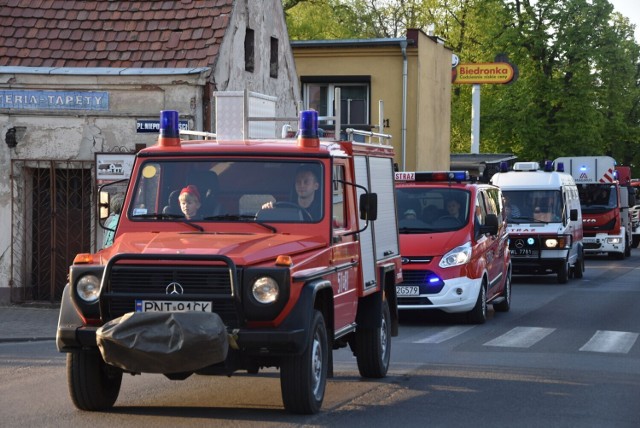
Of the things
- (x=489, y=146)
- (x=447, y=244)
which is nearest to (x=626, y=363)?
(x=447, y=244)

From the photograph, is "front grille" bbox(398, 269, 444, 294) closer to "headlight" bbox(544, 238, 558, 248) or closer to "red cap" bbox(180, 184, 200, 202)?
"red cap" bbox(180, 184, 200, 202)

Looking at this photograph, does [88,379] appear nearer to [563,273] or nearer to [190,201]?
[190,201]

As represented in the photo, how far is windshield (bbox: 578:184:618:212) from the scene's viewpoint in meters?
40.8

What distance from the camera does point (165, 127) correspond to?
10.9 meters

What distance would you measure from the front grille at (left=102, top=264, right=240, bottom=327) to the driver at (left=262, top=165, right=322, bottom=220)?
146 centimetres

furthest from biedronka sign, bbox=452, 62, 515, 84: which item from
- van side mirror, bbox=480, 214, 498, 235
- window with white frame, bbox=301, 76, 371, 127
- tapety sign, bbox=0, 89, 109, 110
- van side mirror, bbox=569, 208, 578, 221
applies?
van side mirror, bbox=480, 214, 498, 235

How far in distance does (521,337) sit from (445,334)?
102 centimetres

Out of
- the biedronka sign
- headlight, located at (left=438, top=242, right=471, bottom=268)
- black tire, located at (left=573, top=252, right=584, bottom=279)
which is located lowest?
black tire, located at (left=573, top=252, right=584, bottom=279)

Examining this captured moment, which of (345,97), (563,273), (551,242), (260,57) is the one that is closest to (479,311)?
(260,57)

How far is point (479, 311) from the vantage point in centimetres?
1869

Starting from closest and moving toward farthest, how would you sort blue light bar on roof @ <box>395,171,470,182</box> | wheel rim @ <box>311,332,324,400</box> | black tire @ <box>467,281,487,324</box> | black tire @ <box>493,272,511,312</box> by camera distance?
wheel rim @ <box>311,332,324,400</box> < black tire @ <box>467,281,487,324</box> < blue light bar on roof @ <box>395,171,470,182</box> < black tire @ <box>493,272,511,312</box>

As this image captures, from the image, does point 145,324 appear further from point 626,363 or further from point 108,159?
point 108,159

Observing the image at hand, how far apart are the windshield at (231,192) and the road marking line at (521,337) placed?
603cm

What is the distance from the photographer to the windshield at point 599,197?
40.8m
